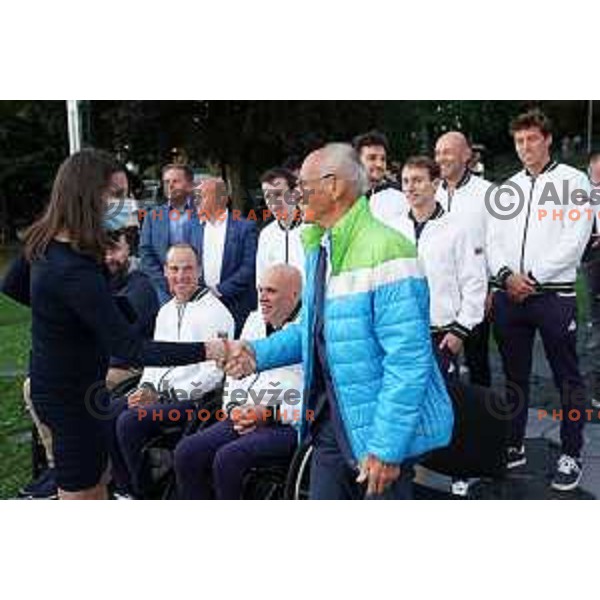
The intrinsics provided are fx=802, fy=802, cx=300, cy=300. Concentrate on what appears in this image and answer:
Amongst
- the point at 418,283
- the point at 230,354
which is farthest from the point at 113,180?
the point at 418,283

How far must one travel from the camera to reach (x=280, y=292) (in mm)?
3490

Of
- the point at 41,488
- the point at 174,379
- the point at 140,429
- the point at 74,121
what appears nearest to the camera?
the point at 140,429

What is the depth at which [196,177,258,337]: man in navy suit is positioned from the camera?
5.04 metres

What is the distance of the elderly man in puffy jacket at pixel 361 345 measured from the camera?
2.28 metres

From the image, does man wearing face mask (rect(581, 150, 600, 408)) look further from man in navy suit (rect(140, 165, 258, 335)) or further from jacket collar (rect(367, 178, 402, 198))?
man in navy suit (rect(140, 165, 258, 335))

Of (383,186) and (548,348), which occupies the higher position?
(383,186)

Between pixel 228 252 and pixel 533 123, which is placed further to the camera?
pixel 228 252

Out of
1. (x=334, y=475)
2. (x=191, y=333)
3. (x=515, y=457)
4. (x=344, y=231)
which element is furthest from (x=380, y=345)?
(x=515, y=457)

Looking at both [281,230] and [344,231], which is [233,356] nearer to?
[344,231]

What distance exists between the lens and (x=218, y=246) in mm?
5086

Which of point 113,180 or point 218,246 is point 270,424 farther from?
point 218,246

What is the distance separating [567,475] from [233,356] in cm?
196

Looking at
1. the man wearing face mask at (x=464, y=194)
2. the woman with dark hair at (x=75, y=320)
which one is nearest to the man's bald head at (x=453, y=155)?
the man wearing face mask at (x=464, y=194)
